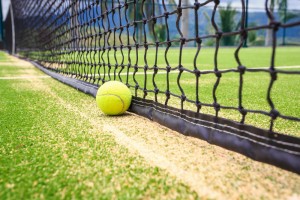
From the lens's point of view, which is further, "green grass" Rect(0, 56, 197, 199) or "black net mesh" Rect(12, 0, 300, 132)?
"black net mesh" Rect(12, 0, 300, 132)

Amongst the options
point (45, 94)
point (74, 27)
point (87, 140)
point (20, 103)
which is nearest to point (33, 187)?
point (87, 140)

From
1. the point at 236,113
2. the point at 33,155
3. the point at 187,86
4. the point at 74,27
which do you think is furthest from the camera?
the point at 74,27

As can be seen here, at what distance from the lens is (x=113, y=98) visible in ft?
6.95

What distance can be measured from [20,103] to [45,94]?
57 centimetres

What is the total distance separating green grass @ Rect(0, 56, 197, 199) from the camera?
1.05m

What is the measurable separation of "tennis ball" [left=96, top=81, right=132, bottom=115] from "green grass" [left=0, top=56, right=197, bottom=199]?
0.51ft

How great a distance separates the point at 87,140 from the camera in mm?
1609

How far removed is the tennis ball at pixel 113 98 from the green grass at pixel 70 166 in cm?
16

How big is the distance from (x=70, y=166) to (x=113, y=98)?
2.95 feet

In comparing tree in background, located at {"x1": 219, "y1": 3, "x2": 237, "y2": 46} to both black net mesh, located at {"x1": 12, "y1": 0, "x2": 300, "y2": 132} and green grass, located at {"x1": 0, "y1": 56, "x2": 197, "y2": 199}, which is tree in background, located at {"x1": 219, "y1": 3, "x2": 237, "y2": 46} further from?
green grass, located at {"x1": 0, "y1": 56, "x2": 197, "y2": 199}

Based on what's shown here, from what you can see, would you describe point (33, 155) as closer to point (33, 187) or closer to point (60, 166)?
point (60, 166)

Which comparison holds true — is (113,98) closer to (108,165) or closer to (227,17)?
(108,165)

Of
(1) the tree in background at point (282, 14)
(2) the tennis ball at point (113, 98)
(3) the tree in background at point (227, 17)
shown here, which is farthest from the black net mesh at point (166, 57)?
(3) the tree in background at point (227, 17)

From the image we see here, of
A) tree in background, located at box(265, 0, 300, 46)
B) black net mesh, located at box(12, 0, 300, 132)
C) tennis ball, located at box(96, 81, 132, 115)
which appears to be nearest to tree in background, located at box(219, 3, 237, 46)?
tree in background, located at box(265, 0, 300, 46)
